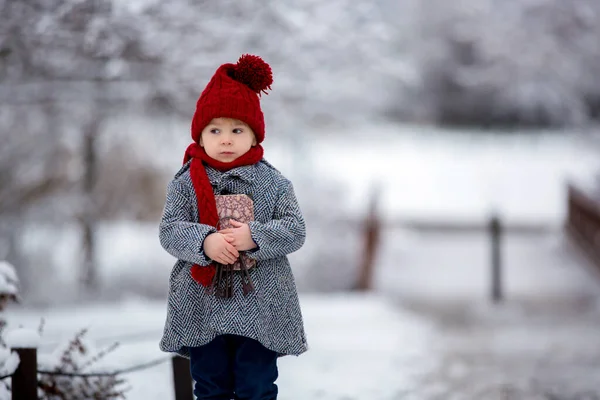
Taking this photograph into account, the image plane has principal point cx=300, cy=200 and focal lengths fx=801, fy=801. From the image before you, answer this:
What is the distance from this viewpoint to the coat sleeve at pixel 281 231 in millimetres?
2904

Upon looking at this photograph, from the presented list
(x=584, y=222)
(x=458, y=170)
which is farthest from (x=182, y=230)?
(x=458, y=170)

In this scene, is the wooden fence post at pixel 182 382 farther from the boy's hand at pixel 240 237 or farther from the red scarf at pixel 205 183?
the boy's hand at pixel 240 237

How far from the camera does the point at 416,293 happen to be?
9664 millimetres

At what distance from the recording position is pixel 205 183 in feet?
9.80

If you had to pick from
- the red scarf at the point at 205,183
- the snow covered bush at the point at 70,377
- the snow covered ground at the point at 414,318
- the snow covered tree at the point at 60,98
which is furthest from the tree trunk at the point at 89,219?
the red scarf at the point at 205,183

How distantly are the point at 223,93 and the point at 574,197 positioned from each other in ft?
33.0

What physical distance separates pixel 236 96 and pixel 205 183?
0.34 metres

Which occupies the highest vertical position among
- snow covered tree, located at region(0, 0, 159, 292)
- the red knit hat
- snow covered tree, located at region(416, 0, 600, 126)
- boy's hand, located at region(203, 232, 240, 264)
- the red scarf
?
snow covered tree, located at region(416, 0, 600, 126)

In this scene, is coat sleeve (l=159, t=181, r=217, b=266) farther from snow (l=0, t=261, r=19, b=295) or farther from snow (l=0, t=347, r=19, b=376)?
snow (l=0, t=261, r=19, b=295)

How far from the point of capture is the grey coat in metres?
2.90

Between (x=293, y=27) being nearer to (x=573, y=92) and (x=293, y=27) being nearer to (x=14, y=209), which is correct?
(x=14, y=209)

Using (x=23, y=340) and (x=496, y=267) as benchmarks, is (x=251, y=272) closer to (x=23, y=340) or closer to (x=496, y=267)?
(x=23, y=340)

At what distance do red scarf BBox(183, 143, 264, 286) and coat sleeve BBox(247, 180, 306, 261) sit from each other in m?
0.16

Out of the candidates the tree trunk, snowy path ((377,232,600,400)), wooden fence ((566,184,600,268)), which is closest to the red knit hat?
snowy path ((377,232,600,400))
